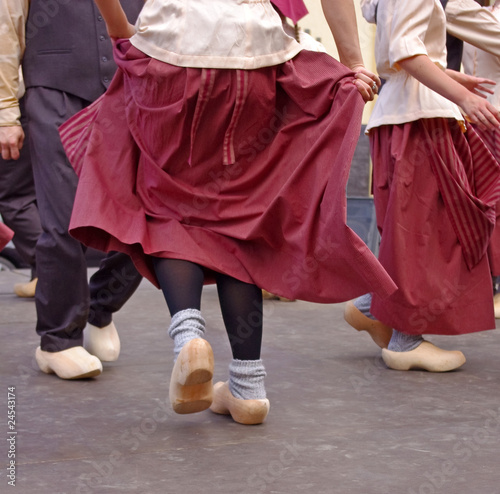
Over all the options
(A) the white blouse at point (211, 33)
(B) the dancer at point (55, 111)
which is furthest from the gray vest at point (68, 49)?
(A) the white blouse at point (211, 33)

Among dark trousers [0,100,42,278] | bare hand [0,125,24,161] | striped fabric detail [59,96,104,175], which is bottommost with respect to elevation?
dark trousers [0,100,42,278]

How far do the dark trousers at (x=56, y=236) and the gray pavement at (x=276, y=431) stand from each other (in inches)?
8.3

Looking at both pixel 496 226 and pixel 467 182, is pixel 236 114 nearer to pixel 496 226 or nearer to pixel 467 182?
pixel 467 182

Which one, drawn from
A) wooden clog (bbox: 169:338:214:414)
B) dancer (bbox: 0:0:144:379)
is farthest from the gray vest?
wooden clog (bbox: 169:338:214:414)

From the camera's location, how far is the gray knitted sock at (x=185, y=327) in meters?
2.38

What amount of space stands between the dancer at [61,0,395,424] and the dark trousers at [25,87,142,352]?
1.99ft

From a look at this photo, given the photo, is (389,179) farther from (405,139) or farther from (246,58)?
(246,58)

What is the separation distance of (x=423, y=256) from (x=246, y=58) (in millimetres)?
1254

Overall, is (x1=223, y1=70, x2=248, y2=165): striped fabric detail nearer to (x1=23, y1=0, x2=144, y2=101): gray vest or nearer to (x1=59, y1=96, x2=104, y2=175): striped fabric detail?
(x1=59, y1=96, x2=104, y2=175): striped fabric detail

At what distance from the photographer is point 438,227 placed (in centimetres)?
342

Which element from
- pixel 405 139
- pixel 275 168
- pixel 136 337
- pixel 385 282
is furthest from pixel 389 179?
pixel 136 337

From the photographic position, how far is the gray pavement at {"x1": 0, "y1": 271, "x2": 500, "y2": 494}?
2.12m

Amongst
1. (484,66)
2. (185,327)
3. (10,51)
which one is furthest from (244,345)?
(484,66)

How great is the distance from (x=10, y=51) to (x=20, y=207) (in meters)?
2.48
